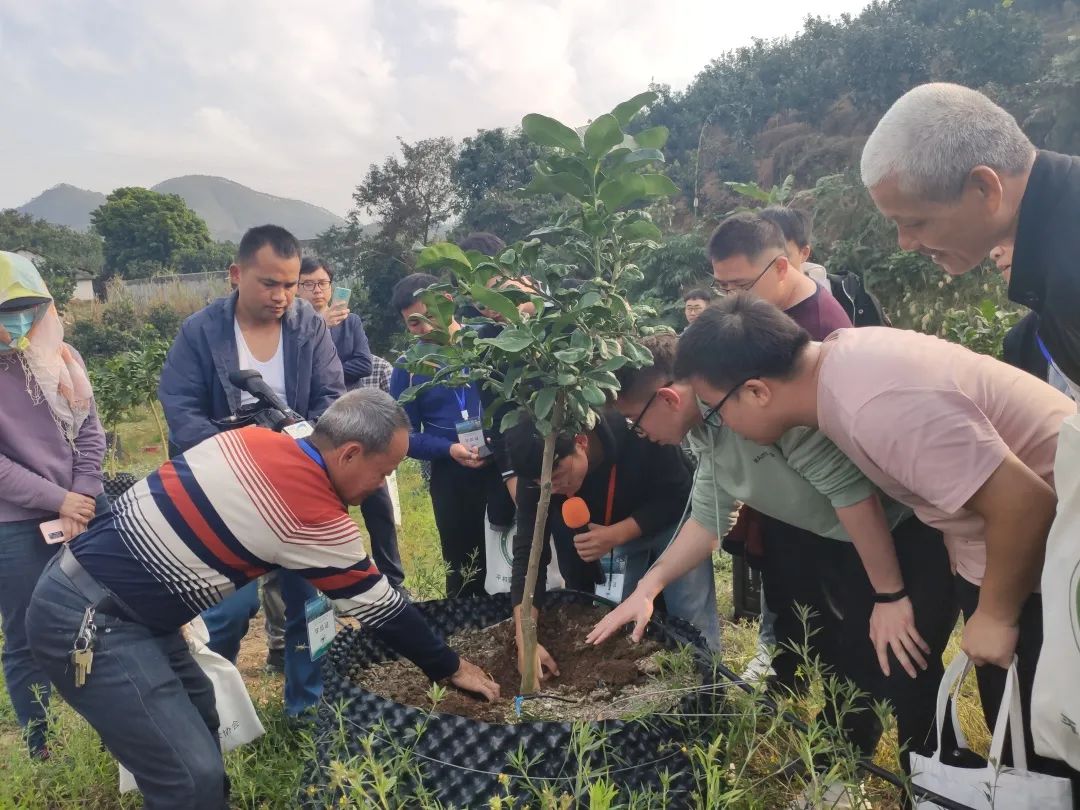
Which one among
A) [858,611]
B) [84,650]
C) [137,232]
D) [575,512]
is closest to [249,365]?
[84,650]

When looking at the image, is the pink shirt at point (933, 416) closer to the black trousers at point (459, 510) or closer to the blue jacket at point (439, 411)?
the black trousers at point (459, 510)

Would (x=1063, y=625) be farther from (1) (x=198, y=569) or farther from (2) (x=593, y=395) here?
(1) (x=198, y=569)

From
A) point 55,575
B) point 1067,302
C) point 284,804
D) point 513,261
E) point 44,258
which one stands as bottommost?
point 284,804

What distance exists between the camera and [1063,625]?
3.81 feet

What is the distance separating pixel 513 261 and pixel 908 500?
1043 mm

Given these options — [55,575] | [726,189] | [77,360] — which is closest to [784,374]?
[55,575]

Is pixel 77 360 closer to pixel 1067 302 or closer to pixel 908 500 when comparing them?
pixel 908 500

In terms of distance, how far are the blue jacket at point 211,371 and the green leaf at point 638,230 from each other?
1.85 m

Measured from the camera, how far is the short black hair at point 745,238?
9.48ft

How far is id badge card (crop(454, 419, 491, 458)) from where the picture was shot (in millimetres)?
3223

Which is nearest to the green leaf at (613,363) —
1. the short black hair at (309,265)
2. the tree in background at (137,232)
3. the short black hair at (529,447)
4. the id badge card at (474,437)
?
the short black hair at (529,447)

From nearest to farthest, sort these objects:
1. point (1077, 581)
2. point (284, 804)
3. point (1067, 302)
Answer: point (1077, 581) → point (1067, 302) → point (284, 804)

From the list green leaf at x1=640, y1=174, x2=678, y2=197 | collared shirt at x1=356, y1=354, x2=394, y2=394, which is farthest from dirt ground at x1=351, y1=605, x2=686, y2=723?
collared shirt at x1=356, y1=354, x2=394, y2=394

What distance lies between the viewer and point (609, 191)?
1683 millimetres
